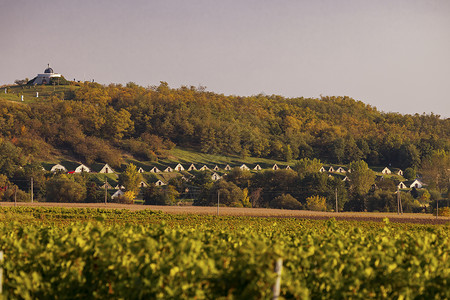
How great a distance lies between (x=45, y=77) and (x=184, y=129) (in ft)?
217

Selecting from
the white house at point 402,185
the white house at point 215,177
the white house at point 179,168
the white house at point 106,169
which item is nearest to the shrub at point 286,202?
the white house at point 215,177

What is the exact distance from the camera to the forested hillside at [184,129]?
130125 millimetres

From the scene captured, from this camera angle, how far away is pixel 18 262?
9258 mm

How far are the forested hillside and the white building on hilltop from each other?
51.6ft

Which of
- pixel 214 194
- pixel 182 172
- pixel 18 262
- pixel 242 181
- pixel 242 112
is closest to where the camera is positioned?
pixel 18 262

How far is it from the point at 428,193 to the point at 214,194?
139 ft

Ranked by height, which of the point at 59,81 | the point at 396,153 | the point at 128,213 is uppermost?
the point at 59,81

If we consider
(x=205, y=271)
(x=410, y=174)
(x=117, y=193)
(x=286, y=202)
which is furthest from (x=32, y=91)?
(x=205, y=271)

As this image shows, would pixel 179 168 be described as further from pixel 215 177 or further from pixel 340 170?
pixel 340 170

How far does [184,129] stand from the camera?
149250 mm

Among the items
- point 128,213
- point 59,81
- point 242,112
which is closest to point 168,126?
point 242,112

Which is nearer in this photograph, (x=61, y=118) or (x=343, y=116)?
(x=61, y=118)

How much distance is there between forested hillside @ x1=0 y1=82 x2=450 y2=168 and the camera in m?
130

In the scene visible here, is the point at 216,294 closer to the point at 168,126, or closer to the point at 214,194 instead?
the point at 214,194
